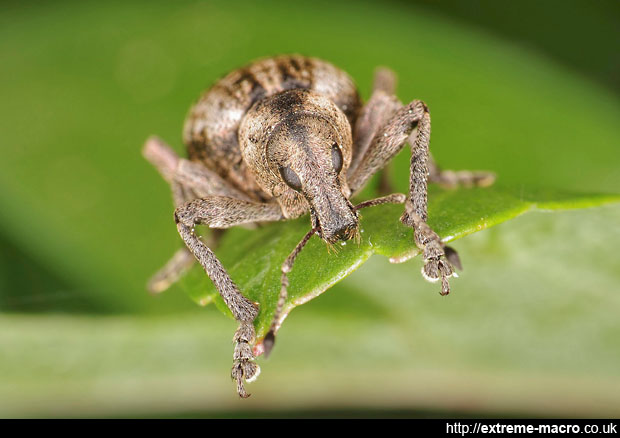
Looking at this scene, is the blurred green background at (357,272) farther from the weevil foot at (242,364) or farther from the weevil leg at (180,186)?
the weevil foot at (242,364)

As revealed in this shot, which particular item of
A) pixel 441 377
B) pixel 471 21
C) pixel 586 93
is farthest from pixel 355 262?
pixel 471 21

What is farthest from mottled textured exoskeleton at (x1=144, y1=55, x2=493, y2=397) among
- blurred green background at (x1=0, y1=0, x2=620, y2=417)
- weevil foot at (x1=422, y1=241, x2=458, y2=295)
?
blurred green background at (x1=0, y1=0, x2=620, y2=417)

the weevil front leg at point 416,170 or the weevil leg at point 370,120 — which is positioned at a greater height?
the weevil leg at point 370,120

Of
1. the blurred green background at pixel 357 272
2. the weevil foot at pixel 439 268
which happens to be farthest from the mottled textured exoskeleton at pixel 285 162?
Result: the blurred green background at pixel 357 272

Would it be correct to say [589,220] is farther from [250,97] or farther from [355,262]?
[250,97]

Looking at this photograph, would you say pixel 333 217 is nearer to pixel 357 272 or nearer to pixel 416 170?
pixel 416 170

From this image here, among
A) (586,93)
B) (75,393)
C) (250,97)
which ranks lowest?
(75,393)
